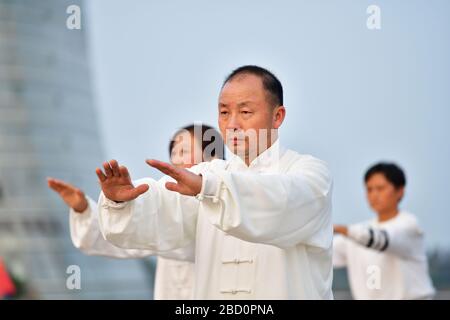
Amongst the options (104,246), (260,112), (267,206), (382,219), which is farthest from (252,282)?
(382,219)

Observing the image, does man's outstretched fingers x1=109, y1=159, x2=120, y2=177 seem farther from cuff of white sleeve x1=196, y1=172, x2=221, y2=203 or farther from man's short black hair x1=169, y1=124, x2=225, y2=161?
man's short black hair x1=169, y1=124, x2=225, y2=161

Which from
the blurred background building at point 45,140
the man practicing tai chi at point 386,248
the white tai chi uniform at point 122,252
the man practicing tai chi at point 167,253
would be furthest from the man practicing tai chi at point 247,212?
the blurred background building at point 45,140

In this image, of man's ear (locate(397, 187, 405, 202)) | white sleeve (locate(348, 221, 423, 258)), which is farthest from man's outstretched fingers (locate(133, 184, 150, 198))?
man's ear (locate(397, 187, 405, 202))

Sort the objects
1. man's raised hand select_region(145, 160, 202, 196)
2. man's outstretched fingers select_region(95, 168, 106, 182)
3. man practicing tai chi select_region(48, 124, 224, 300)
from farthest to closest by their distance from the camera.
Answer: man practicing tai chi select_region(48, 124, 224, 300) → man's outstretched fingers select_region(95, 168, 106, 182) → man's raised hand select_region(145, 160, 202, 196)

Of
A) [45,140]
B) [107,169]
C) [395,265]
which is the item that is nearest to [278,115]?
[107,169]

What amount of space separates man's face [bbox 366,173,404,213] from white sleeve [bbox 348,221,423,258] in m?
0.32

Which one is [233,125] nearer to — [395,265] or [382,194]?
[395,265]

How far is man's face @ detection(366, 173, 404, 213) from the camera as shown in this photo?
25.7 feet

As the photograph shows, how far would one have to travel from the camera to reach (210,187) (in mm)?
4012

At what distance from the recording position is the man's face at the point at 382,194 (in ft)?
25.7

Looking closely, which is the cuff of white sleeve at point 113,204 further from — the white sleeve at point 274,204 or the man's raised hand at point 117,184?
the white sleeve at point 274,204

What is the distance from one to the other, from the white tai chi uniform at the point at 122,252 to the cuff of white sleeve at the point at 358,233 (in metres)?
1.24

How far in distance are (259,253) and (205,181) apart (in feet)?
2.30
